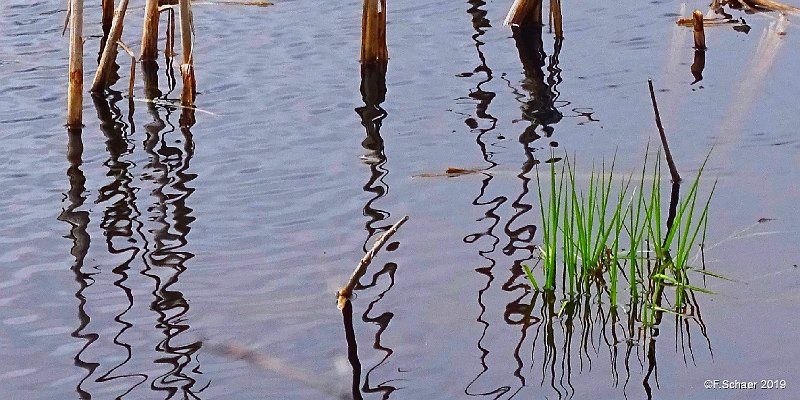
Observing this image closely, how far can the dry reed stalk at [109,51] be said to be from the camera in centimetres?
898

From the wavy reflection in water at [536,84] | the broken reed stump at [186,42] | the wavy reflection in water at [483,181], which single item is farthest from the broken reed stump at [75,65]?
the wavy reflection in water at [536,84]

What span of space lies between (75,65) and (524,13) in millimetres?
A: 4927

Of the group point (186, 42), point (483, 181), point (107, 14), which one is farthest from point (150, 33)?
point (483, 181)

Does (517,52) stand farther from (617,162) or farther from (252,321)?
(252,321)

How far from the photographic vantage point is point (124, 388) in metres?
5.21

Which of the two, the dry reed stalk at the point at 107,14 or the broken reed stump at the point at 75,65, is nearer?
the broken reed stump at the point at 75,65

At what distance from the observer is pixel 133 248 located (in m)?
6.89

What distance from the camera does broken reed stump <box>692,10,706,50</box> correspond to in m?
10.1

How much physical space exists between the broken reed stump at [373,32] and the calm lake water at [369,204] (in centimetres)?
22

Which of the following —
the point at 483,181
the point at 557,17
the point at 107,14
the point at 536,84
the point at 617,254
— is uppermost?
the point at 107,14

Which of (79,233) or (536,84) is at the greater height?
(79,233)

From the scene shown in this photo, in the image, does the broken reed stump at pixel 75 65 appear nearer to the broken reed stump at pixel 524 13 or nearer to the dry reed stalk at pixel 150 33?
the dry reed stalk at pixel 150 33

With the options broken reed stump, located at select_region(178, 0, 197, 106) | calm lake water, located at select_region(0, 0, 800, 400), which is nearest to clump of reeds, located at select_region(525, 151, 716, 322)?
calm lake water, located at select_region(0, 0, 800, 400)

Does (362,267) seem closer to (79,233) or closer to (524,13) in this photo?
(79,233)
